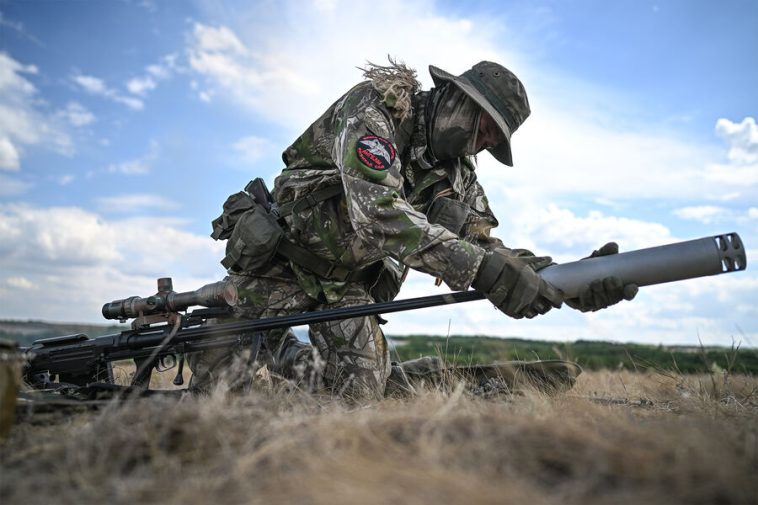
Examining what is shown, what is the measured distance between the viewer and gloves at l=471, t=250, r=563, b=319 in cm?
325

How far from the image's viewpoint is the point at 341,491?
4.96 ft

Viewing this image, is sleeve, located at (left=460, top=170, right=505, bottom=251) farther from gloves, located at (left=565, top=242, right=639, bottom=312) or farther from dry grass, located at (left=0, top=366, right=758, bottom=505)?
dry grass, located at (left=0, top=366, right=758, bottom=505)

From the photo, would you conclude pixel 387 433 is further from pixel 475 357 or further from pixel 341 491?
pixel 475 357

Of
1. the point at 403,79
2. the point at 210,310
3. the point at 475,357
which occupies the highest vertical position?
the point at 403,79

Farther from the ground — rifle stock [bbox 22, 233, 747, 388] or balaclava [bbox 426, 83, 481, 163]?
balaclava [bbox 426, 83, 481, 163]

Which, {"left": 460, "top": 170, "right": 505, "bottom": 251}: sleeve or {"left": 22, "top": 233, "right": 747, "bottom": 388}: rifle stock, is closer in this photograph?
{"left": 22, "top": 233, "right": 747, "bottom": 388}: rifle stock

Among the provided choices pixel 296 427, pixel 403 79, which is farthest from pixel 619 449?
pixel 403 79

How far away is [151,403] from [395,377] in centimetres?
271

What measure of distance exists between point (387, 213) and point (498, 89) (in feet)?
4.66

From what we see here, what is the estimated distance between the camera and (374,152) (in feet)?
11.5

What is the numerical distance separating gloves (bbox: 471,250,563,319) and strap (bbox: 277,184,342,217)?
1317mm

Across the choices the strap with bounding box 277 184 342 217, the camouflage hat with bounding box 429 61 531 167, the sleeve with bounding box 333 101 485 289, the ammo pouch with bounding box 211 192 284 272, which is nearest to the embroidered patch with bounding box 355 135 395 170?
the sleeve with bounding box 333 101 485 289

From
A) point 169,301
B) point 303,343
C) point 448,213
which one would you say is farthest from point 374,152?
point 303,343

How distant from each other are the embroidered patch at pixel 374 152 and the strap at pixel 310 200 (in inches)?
26.1
